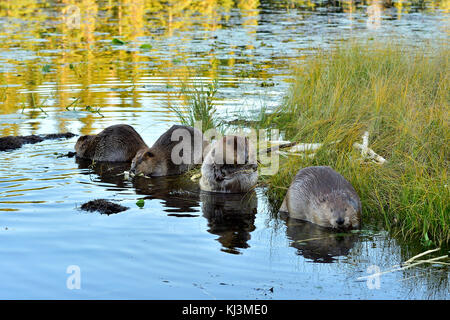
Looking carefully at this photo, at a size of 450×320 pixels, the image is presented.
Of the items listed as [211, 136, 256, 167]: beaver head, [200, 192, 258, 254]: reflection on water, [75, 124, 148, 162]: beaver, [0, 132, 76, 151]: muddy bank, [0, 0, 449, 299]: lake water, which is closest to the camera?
[0, 0, 449, 299]: lake water

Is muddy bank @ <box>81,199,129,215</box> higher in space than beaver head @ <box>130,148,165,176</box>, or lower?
lower

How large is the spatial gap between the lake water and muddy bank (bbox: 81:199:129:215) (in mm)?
126

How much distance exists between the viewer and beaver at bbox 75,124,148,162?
1050cm

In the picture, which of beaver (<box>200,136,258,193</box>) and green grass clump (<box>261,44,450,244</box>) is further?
beaver (<box>200,136,258,193</box>)

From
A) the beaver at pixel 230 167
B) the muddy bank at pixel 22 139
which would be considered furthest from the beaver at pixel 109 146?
the beaver at pixel 230 167

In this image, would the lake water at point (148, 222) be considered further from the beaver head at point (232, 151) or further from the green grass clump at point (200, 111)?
the green grass clump at point (200, 111)

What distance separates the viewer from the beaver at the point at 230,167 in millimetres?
8617

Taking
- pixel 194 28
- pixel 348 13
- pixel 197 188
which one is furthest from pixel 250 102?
pixel 348 13

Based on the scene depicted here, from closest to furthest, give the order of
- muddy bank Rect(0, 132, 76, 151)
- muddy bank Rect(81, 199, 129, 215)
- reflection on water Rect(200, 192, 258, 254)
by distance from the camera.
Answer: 1. reflection on water Rect(200, 192, 258, 254)
2. muddy bank Rect(81, 199, 129, 215)
3. muddy bank Rect(0, 132, 76, 151)

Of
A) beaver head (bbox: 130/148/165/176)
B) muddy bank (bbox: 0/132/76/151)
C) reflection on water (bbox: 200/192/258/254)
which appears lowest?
reflection on water (bbox: 200/192/258/254)

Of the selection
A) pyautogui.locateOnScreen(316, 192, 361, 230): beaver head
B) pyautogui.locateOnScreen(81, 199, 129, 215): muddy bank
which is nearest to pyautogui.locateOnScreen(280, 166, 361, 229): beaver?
pyautogui.locateOnScreen(316, 192, 361, 230): beaver head

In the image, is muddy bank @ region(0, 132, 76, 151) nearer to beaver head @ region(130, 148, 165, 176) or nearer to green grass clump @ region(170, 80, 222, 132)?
green grass clump @ region(170, 80, 222, 132)

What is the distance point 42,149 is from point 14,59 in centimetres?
939

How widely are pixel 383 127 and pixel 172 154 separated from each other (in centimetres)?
308
